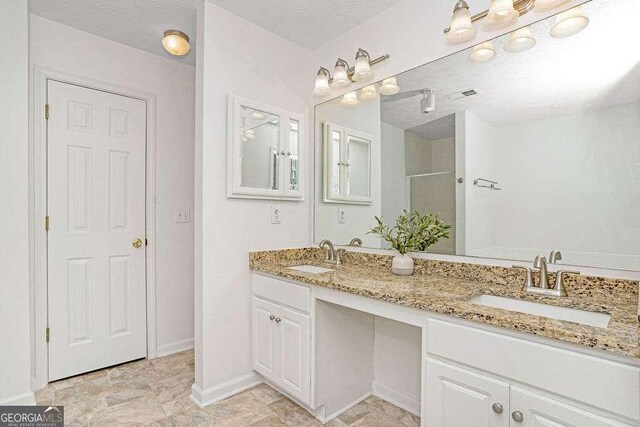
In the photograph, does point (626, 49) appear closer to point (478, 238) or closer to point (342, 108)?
point (478, 238)

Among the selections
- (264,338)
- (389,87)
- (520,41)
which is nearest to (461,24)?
(520,41)

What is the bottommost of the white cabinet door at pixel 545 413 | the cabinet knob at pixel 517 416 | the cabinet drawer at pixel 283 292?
the cabinet knob at pixel 517 416

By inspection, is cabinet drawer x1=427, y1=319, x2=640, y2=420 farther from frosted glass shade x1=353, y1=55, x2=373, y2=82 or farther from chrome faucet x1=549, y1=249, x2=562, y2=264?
frosted glass shade x1=353, y1=55, x2=373, y2=82

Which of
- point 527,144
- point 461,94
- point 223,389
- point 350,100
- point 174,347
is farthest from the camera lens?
point 174,347

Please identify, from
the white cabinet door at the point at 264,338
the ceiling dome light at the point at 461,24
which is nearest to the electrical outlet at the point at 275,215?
the white cabinet door at the point at 264,338

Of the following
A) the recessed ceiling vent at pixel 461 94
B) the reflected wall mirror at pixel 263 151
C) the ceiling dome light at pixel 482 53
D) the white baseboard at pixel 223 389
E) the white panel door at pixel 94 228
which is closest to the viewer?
the ceiling dome light at pixel 482 53

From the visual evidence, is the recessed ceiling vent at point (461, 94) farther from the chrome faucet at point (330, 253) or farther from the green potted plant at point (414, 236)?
the chrome faucet at point (330, 253)

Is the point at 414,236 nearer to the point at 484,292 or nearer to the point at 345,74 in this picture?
the point at 484,292

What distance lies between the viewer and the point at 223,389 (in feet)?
6.54

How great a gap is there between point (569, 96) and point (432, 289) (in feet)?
3.35

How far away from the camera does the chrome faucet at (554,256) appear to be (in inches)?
55.4

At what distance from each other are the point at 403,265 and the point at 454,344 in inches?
26.0

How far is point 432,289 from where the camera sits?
145cm

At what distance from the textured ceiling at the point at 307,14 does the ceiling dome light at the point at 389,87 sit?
1.39 feet
